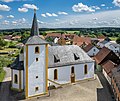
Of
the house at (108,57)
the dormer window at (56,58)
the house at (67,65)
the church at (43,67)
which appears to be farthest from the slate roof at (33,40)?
the house at (108,57)

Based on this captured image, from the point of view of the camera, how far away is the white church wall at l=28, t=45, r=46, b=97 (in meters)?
32.4

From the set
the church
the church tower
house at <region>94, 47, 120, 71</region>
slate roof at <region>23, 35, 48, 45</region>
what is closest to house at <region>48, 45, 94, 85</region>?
the church

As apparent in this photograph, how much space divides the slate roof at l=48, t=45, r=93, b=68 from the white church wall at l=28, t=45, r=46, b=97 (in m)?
3.64

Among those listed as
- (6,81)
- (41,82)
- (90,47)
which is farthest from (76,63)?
(90,47)

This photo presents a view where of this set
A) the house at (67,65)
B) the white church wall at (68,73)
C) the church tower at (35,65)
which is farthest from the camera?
the house at (67,65)

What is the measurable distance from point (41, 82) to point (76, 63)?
30.6 ft

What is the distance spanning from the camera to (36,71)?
32.9 m

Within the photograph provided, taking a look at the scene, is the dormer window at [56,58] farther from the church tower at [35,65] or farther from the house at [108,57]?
the house at [108,57]

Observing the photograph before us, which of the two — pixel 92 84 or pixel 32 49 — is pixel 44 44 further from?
pixel 92 84

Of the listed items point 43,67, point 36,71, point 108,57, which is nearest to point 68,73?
point 43,67

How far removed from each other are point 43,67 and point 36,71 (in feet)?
4.37

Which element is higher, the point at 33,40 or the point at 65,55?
the point at 33,40

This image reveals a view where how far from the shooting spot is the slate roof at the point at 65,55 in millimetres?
37938

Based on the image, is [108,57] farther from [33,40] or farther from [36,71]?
[33,40]
